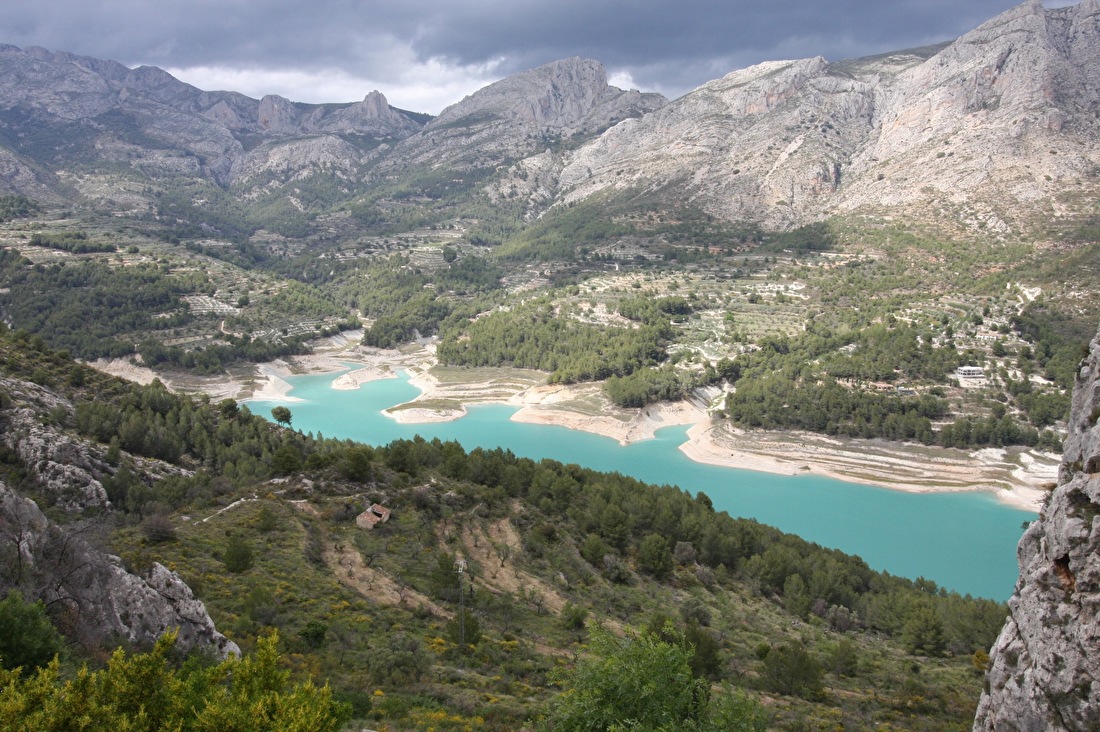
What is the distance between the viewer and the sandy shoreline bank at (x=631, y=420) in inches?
1937

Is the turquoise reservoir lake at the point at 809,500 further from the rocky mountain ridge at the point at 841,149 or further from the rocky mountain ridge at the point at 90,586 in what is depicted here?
the rocky mountain ridge at the point at 841,149

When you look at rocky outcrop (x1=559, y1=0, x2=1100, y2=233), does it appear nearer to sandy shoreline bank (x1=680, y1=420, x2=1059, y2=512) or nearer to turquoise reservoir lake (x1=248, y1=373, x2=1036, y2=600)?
sandy shoreline bank (x1=680, y1=420, x2=1059, y2=512)

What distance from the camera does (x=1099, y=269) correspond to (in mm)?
67312

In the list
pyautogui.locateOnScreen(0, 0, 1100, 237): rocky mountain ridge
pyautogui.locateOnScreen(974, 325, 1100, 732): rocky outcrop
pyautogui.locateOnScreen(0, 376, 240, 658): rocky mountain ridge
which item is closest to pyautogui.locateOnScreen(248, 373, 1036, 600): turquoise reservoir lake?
pyautogui.locateOnScreen(974, 325, 1100, 732): rocky outcrop

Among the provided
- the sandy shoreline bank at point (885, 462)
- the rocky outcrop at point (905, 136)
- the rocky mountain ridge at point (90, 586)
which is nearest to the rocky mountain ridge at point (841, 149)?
the rocky outcrop at point (905, 136)

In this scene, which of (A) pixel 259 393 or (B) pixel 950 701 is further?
(A) pixel 259 393

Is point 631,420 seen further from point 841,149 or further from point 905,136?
point 841,149

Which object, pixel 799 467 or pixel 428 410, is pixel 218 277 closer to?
pixel 428 410

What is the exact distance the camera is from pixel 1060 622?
8203mm

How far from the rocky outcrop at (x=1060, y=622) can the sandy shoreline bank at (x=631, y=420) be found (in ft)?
104

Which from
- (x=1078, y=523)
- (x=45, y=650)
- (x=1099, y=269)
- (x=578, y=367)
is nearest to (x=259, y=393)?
(x=578, y=367)

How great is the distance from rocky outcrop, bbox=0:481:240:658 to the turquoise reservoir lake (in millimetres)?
38069

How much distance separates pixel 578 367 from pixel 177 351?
47791 millimetres

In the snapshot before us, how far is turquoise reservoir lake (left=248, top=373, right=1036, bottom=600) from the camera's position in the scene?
126 ft
